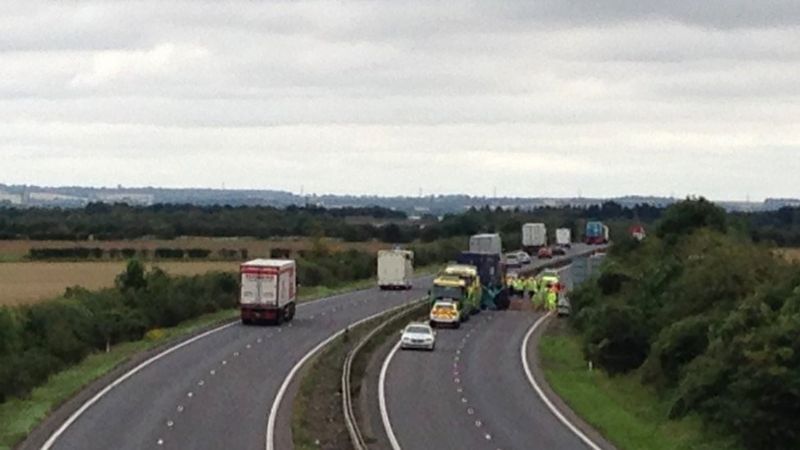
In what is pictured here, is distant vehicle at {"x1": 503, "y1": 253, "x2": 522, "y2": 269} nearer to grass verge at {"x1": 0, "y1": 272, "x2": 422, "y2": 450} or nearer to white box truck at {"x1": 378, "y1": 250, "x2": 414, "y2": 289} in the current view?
white box truck at {"x1": 378, "y1": 250, "x2": 414, "y2": 289}

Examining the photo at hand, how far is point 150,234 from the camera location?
180375 millimetres

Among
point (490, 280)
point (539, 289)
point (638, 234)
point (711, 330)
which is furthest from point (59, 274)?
point (711, 330)

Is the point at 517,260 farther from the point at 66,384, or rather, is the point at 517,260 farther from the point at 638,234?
the point at 66,384

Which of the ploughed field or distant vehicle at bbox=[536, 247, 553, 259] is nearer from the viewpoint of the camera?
the ploughed field

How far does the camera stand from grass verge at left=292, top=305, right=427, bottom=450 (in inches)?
1384

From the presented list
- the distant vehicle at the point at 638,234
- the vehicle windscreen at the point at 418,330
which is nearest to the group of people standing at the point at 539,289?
the distant vehicle at the point at 638,234

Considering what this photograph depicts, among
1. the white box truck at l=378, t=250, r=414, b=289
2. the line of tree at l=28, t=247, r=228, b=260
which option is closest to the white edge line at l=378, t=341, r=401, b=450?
the white box truck at l=378, t=250, r=414, b=289

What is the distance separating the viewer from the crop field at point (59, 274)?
8881cm

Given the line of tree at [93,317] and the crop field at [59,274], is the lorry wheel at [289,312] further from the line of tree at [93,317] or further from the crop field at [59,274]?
the crop field at [59,274]

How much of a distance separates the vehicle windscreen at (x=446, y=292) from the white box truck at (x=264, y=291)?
284 inches

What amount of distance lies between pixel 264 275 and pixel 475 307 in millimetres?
16395

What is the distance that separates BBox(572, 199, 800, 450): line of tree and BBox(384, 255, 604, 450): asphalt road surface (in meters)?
3.34

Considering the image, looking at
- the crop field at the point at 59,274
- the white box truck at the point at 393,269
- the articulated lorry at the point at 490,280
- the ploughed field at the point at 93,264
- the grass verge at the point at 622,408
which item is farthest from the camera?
the white box truck at the point at 393,269

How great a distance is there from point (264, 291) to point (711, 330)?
28.3 m
